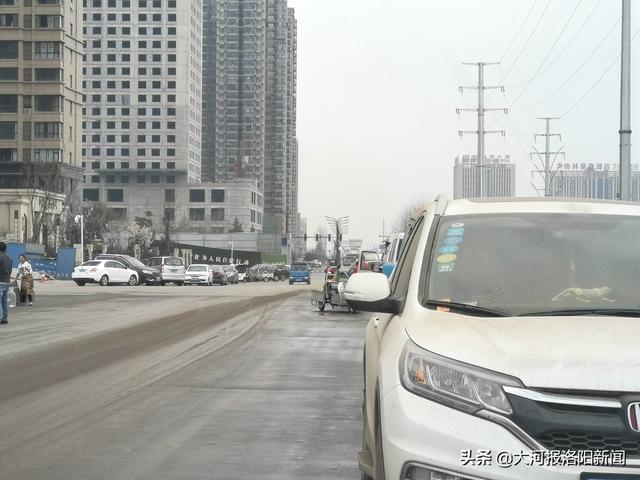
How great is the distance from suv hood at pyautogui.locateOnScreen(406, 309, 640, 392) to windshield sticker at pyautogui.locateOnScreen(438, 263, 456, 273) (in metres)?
0.46

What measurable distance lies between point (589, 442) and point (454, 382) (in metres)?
0.57

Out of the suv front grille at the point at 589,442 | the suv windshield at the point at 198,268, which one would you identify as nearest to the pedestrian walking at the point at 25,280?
the suv front grille at the point at 589,442

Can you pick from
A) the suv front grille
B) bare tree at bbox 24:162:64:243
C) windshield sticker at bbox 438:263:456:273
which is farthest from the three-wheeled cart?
bare tree at bbox 24:162:64:243

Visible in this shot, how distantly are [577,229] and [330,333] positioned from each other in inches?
533

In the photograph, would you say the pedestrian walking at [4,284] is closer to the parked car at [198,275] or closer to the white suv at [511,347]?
the white suv at [511,347]

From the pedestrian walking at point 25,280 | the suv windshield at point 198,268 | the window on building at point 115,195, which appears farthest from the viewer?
the window on building at point 115,195

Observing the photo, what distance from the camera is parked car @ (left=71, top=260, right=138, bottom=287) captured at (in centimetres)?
5103

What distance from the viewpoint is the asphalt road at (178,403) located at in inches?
240

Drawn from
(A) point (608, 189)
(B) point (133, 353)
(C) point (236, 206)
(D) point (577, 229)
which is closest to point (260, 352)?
(B) point (133, 353)

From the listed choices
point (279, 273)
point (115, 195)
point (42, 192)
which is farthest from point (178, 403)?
point (115, 195)

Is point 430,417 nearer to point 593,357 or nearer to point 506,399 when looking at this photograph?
point 506,399

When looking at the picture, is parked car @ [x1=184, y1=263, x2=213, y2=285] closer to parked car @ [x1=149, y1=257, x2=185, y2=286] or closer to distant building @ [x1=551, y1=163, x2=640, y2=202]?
parked car @ [x1=149, y1=257, x2=185, y2=286]

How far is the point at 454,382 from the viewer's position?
11.4 ft

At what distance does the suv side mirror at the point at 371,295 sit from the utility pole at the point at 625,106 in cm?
2063
